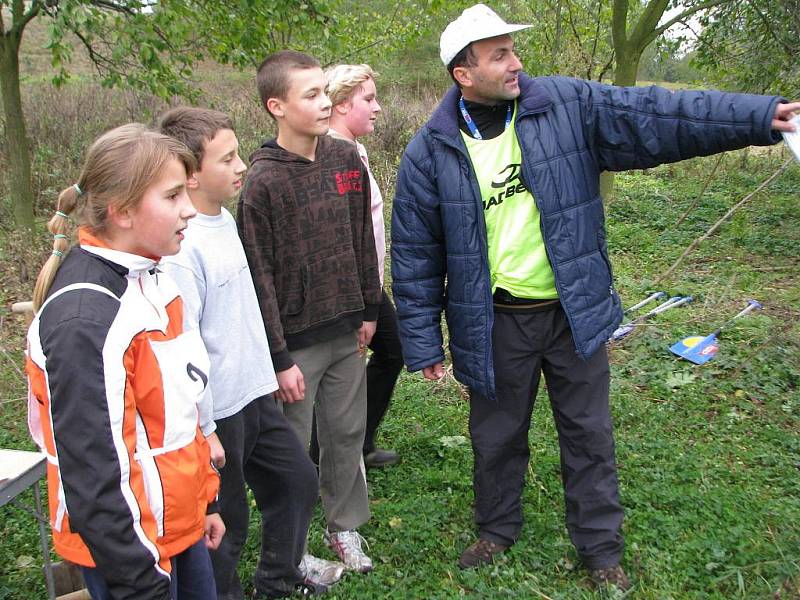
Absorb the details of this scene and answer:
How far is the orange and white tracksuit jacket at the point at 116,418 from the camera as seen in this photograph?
1626mm

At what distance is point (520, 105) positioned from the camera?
2803 mm

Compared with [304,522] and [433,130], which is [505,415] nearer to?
[304,522]

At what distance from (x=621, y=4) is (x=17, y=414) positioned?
7.69 metres

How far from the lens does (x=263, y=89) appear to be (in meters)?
2.93

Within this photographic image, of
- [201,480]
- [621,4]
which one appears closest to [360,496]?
[201,480]

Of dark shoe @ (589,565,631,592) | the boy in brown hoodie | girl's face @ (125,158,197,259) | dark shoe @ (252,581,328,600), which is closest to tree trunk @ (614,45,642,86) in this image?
the boy in brown hoodie

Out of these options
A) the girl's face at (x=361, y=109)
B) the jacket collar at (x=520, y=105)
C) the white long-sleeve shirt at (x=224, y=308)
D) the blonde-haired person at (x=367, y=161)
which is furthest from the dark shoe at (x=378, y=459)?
the jacket collar at (x=520, y=105)

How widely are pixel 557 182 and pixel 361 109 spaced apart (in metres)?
1.24

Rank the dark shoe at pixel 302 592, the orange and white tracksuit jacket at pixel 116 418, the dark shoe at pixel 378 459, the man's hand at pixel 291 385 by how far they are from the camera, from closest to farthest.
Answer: the orange and white tracksuit jacket at pixel 116 418 < the man's hand at pixel 291 385 < the dark shoe at pixel 302 592 < the dark shoe at pixel 378 459

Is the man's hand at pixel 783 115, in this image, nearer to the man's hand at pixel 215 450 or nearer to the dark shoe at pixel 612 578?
the dark shoe at pixel 612 578

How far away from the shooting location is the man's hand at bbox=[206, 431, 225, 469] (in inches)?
91.9

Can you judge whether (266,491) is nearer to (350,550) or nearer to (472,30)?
(350,550)

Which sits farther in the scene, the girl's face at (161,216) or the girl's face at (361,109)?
the girl's face at (361,109)

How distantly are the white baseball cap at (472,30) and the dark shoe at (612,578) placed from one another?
209 centimetres
